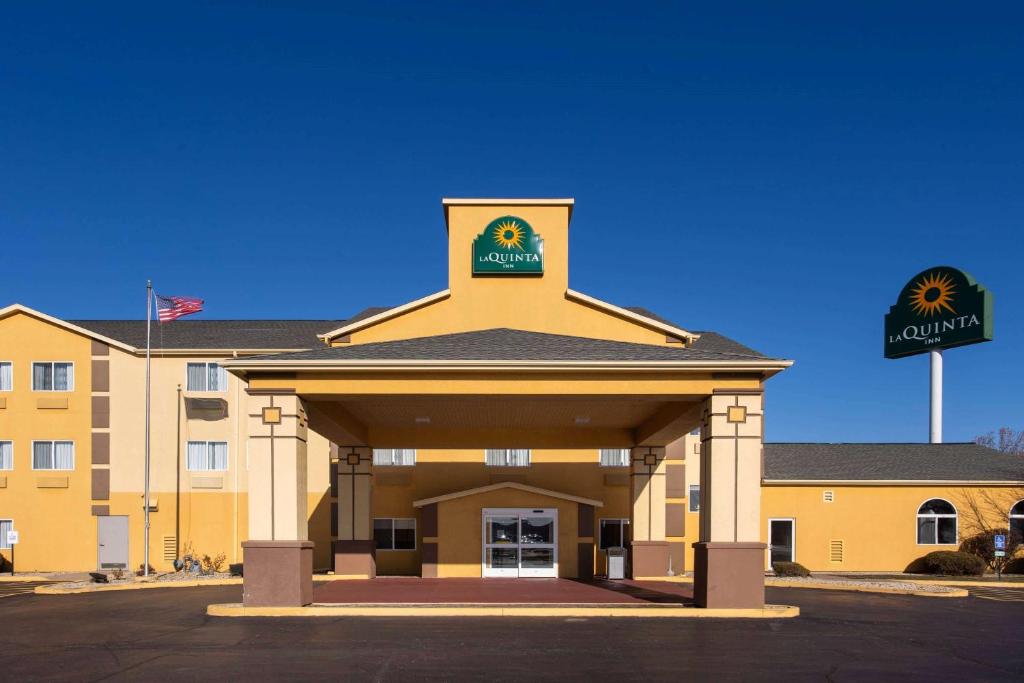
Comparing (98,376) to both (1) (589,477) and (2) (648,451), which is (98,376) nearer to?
(1) (589,477)

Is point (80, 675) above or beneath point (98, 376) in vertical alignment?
beneath

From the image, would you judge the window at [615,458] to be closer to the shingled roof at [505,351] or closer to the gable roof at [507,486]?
the gable roof at [507,486]

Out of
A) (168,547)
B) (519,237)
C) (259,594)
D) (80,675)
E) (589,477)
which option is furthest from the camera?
(168,547)

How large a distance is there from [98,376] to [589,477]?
19.7 m

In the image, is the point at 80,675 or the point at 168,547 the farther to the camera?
the point at 168,547

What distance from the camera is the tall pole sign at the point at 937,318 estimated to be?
3666 cm

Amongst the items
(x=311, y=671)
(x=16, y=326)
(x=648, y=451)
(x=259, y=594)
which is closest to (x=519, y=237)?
(x=648, y=451)

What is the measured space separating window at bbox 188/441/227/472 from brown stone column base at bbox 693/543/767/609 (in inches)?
815

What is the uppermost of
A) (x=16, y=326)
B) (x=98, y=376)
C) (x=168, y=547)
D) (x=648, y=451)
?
(x=16, y=326)

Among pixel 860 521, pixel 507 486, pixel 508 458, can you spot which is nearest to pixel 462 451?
pixel 508 458

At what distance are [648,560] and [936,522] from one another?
47.0ft

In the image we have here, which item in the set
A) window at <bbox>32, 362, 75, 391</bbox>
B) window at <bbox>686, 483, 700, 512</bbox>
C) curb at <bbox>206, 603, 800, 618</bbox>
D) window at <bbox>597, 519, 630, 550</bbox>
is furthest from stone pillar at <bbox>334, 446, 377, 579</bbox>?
window at <bbox>32, 362, 75, 391</bbox>

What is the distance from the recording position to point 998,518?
30422mm

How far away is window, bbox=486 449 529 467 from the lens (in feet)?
88.9
